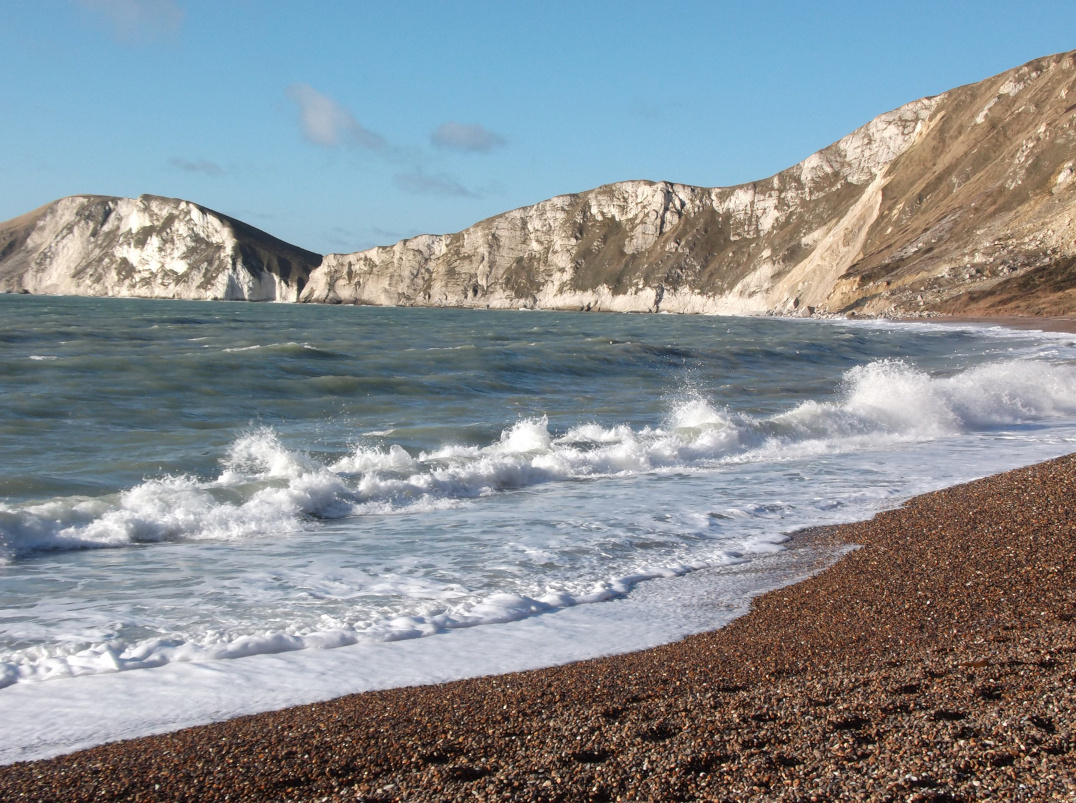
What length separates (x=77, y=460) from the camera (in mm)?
10688

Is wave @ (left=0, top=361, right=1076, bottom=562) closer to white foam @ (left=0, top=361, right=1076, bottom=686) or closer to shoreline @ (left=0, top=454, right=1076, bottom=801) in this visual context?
white foam @ (left=0, top=361, right=1076, bottom=686)

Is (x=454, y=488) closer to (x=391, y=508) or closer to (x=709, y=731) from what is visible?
(x=391, y=508)

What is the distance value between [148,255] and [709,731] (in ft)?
548

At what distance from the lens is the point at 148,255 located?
497 feet

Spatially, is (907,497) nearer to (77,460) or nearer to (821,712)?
(821,712)

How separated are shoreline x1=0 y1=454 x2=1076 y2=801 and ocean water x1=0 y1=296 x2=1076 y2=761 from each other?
417mm

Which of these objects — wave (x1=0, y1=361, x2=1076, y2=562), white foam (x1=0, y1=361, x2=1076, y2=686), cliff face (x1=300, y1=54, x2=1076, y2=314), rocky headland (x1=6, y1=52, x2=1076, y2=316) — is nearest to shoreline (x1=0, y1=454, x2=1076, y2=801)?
white foam (x1=0, y1=361, x2=1076, y2=686)

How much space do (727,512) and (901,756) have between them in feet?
19.1

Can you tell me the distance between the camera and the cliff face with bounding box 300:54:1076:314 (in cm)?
5409

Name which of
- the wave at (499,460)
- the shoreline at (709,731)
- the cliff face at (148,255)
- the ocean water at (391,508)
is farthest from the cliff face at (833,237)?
the shoreline at (709,731)

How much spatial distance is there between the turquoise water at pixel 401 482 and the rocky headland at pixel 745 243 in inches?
1439

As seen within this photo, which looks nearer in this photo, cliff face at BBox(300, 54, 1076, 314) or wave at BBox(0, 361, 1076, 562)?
wave at BBox(0, 361, 1076, 562)

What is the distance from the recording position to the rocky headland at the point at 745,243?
55312 millimetres

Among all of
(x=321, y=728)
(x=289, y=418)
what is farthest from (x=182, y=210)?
(x=321, y=728)
